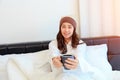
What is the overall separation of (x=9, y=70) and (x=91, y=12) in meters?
0.96

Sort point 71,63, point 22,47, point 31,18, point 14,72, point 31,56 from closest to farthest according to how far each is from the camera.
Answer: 1. point 71,63
2. point 14,72
3. point 31,56
4. point 22,47
5. point 31,18

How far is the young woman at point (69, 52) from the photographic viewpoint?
5.49 feet

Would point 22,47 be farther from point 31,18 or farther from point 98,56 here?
point 98,56

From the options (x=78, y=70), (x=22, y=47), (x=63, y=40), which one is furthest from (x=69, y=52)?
(x=22, y=47)

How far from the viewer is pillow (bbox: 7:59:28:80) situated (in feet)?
5.84

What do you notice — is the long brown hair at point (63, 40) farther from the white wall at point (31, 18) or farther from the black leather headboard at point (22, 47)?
the white wall at point (31, 18)

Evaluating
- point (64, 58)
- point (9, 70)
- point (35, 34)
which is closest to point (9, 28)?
point (35, 34)

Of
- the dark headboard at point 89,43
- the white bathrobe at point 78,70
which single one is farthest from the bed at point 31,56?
the white bathrobe at point 78,70

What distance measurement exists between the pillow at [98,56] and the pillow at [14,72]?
561 millimetres

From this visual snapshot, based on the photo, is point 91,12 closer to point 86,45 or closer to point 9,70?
point 86,45

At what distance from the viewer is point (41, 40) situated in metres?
2.21

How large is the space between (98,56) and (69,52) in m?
0.27

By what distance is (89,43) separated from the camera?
212 cm

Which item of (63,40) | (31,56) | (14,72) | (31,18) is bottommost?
(14,72)
